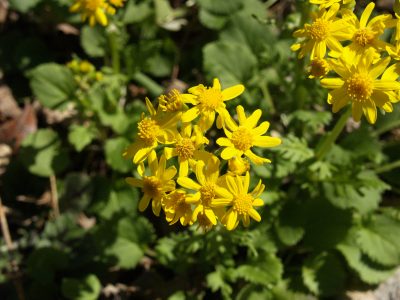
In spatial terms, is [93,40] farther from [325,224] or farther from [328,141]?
[325,224]

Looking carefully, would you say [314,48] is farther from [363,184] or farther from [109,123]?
[109,123]

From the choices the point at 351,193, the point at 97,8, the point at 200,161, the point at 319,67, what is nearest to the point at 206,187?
the point at 200,161

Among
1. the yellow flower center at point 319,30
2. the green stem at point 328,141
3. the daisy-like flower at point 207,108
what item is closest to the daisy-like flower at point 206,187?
the daisy-like flower at point 207,108

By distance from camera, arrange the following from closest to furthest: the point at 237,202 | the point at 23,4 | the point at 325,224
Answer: the point at 237,202 → the point at 325,224 → the point at 23,4

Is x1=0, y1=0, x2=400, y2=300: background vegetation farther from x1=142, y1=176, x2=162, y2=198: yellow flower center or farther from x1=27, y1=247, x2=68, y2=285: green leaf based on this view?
x1=142, y1=176, x2=162, y2=198: yellow flower center

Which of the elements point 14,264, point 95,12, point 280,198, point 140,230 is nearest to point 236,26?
point 95,12
